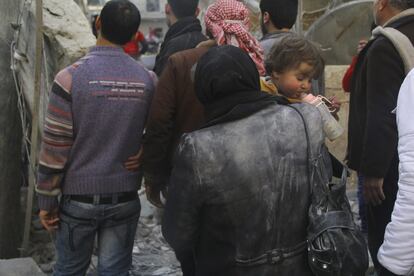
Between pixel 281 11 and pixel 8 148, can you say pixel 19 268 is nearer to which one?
pixel 8 148

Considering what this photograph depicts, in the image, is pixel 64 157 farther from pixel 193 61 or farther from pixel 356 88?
pixel 356 88

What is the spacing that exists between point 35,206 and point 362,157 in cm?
309

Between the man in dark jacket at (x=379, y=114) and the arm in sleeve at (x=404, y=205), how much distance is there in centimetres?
96

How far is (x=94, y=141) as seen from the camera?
9.63 feet

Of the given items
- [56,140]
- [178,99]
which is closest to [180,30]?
[178,99]

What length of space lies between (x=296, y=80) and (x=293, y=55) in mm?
119

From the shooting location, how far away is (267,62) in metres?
2.86

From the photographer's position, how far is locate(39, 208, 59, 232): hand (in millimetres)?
2985

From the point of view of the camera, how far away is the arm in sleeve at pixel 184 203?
2.28 meters

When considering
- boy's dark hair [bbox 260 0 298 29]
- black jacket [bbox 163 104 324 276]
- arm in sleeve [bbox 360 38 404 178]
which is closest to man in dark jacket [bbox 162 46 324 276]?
black jacket [bbox 163 104 324 276]

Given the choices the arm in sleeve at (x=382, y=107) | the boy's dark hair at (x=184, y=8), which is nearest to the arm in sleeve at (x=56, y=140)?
the boy's dark hair at (x=184, y=8)

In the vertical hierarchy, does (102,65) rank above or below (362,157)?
above

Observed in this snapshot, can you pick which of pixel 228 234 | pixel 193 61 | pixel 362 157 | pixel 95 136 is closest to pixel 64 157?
pixel 95 136

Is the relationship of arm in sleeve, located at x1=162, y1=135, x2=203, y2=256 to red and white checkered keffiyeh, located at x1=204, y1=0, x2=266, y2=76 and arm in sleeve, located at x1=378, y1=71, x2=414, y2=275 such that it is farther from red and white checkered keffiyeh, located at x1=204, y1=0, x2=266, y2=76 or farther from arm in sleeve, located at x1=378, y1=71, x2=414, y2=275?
red and white checkered keffiyeh, located at x1=204, y1=0, x2=266, y2=76
